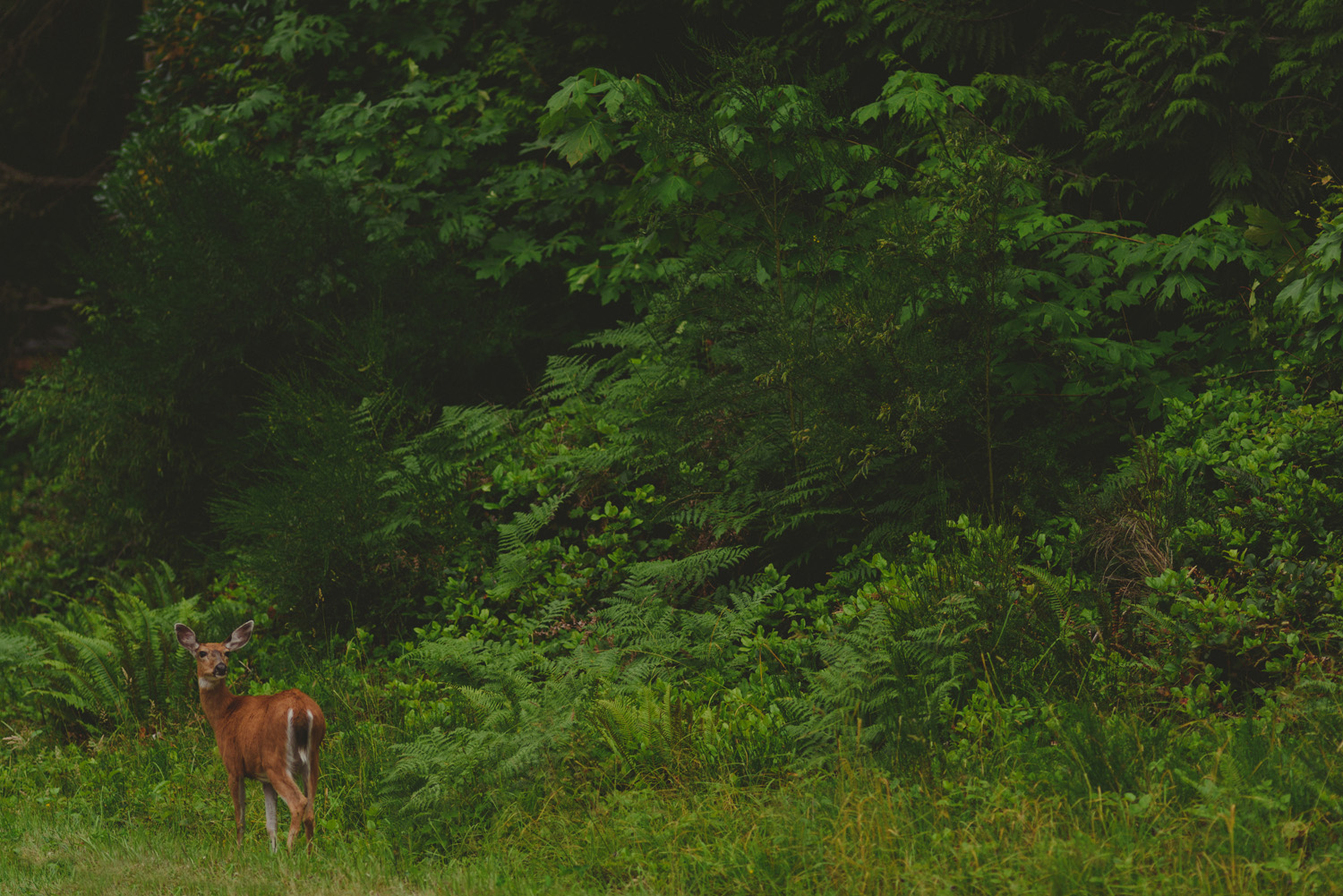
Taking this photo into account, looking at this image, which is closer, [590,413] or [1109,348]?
[1109,348]

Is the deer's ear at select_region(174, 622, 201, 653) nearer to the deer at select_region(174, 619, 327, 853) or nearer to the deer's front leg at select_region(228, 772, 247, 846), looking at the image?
the deer at select_region(174, 619, 327, 853)

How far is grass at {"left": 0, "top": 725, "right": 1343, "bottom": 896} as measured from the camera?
3453mm

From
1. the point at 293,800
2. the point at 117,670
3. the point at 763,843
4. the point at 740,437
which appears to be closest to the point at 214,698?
the point at 293,800

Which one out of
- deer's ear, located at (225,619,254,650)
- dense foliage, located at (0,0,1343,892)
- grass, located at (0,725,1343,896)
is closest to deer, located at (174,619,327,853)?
deer's ear, located at (225,619,254,650)

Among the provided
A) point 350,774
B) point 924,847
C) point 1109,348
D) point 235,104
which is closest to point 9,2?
point 235,104

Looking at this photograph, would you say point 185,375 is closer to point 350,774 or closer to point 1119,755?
point 350,774

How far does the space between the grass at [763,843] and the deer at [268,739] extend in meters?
0.19

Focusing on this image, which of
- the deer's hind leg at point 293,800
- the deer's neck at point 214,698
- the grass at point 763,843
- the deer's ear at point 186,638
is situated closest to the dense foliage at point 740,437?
the grass at point 763,843

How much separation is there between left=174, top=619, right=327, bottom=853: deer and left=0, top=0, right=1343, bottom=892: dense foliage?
0.29 metres

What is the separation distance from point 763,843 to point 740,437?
11.0 ft

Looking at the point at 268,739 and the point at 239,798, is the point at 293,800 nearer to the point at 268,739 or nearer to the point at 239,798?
the point at 268,739

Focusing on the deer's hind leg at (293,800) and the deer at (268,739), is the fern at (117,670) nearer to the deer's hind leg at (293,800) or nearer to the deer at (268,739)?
the deer at (268,739)

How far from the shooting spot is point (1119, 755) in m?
3.98

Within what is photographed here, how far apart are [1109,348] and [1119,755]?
297cm
